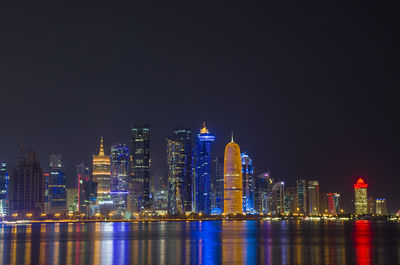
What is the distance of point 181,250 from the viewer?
83.8m

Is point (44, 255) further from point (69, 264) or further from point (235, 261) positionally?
point (235, 261)

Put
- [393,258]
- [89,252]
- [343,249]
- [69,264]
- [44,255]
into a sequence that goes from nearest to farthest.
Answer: [69,264]
[393,258]
[44,255]
[89,252]
[343,249]

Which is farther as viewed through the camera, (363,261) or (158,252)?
(158,252)

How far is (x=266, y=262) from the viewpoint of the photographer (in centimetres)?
6600

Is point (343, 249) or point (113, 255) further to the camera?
point (343, 249)

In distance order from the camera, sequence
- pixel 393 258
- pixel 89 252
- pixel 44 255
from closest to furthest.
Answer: pixel 393 258 < pixel 44 255 < pixel 89 252

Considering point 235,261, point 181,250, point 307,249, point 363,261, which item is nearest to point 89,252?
point 181,250

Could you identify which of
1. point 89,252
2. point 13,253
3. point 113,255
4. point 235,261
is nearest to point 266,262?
point 235,261

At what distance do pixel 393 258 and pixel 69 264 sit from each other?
4011cm

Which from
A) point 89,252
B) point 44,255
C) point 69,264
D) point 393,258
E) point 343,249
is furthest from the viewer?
point 343,249

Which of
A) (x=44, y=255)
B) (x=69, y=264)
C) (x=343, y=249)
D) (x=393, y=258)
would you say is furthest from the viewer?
(x=343, y=249)

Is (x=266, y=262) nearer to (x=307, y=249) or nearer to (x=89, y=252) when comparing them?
(x=307, y=249)

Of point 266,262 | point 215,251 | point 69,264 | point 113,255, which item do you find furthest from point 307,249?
point 69,264

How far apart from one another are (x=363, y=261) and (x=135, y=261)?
90.7 feet
